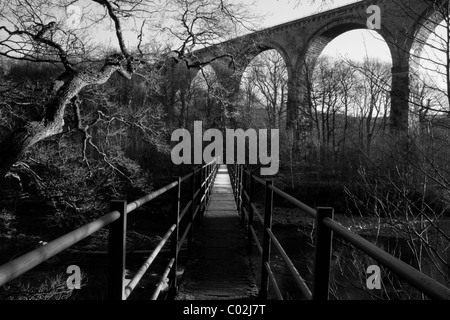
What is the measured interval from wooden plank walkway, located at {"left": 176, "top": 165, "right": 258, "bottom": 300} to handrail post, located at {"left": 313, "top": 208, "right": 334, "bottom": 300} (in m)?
2.12

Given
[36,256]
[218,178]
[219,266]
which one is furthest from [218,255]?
[218,178]

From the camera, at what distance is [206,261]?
487cm

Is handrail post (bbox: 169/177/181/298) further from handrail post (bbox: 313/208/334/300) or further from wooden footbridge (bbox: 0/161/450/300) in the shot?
handrail post (bbox: 313/208/334/300)

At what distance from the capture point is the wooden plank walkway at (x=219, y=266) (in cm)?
387

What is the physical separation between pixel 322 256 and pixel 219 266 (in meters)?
3.17

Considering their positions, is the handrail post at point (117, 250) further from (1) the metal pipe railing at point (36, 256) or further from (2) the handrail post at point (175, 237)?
(2) the handrail post at point (175, 237)

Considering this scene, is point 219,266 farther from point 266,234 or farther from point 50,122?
point 50,122

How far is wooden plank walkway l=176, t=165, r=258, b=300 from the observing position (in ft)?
12.7

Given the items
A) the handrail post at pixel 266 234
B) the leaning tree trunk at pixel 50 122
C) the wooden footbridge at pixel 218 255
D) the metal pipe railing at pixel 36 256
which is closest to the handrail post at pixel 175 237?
the wooden footbridge at pixel 218 255

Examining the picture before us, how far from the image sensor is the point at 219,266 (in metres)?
4.75

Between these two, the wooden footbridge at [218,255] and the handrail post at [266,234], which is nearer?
the wooden footbridge at [218,255]

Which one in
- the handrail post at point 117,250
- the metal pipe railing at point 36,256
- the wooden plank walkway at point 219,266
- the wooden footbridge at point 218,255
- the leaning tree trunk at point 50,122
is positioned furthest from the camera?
the leaning tree trunk at point 50,122

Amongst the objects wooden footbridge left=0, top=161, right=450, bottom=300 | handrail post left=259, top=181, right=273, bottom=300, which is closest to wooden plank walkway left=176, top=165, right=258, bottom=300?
wooden footbridge left=0, top=161, right=450, bottom=300
